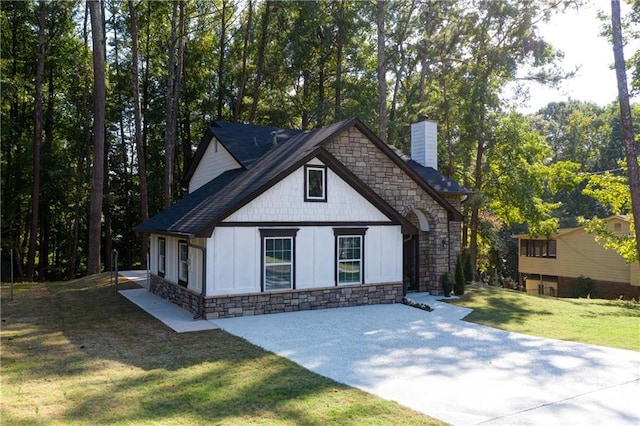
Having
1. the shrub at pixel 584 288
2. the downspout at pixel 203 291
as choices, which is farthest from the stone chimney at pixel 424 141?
the shrub at pixel 584 288

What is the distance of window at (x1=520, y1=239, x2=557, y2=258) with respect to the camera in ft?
107

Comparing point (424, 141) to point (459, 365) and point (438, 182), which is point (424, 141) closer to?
point (438, 182)

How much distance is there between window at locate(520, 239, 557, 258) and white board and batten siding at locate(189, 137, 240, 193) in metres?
23.2

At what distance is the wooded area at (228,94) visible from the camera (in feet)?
75.5

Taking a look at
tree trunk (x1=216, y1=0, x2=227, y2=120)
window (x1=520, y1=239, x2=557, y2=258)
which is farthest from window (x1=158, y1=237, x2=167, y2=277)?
window (x1=520, y1=239, x2=557, y2=258)

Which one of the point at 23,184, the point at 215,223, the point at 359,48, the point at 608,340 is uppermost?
the point at 359,48

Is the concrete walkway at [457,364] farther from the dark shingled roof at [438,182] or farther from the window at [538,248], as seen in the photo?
the window at [538,248]

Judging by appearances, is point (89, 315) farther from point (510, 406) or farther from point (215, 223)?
point (510, 406)

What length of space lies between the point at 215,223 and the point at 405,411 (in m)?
6.94

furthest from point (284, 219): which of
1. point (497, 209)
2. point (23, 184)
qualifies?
point (23, 184)

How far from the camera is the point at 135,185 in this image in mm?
31516

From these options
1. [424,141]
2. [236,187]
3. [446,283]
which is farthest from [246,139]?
[446,283]

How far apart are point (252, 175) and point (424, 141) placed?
8119mm

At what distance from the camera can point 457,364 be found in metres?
8.41
